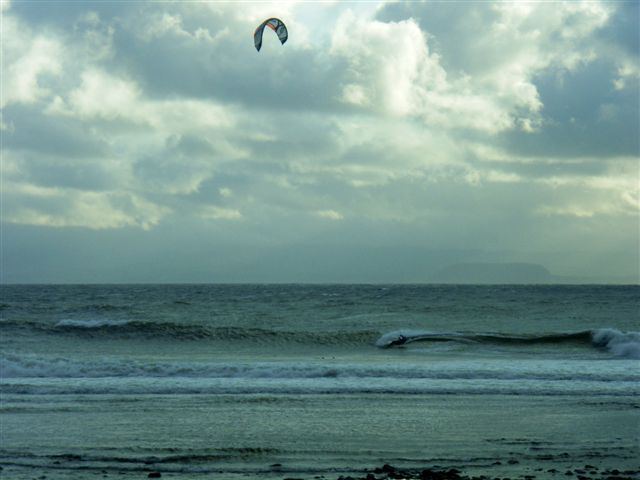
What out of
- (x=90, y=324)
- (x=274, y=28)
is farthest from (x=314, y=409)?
(x=90, y=324)

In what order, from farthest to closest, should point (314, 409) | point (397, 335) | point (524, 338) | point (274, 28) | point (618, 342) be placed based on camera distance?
point (397, 335) → point (524, 338) → point (618, 342) → point (274, 28) → point (314, 409)

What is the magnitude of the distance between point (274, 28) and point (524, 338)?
56.8 ft

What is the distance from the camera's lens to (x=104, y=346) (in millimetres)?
31406

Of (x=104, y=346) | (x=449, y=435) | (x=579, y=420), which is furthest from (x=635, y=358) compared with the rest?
(x=104, y=346)

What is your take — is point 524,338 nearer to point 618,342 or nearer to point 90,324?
point 618,342

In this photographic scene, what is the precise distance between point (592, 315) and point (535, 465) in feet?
134

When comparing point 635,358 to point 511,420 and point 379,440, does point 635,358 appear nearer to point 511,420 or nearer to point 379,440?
point 511,420

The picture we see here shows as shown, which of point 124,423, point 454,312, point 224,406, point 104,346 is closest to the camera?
point 124,423

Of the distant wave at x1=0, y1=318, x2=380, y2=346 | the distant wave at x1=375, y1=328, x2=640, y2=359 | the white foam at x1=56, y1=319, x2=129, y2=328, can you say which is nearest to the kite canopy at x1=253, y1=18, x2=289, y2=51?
the distant wave at x1=0, y1=318, x2=380, y2=346

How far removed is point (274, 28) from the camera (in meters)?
24.7

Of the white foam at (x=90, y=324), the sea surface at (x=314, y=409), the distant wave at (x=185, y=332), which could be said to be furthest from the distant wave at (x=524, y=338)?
the white foam at (x=90, y=324)

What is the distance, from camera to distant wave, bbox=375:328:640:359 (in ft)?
104

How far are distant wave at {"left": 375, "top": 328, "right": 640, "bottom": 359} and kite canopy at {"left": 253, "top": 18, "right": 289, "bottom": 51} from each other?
45.0 ft

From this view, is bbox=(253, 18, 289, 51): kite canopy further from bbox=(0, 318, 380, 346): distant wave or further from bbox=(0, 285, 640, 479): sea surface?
bbox=(0, 318, 380, 346): distant wave
